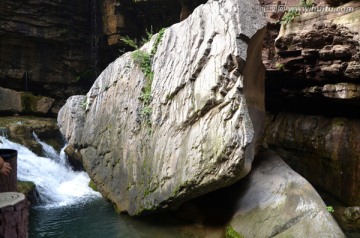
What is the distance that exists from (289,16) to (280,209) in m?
4.43

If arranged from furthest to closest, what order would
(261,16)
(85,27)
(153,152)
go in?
(85,27), (153,152), (261,16)

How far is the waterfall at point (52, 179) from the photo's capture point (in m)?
8.41

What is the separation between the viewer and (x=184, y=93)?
5.97 meters

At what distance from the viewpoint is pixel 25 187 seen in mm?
7793

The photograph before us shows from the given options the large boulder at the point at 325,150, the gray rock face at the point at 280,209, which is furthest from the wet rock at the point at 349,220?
the gray rock face at the point at 280,209

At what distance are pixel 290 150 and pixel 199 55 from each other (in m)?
4.10

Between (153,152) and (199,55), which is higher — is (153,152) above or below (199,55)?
below

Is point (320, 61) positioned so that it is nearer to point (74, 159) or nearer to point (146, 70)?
point (146, 70)

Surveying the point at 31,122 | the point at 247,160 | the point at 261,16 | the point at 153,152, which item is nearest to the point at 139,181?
the point at 153,152

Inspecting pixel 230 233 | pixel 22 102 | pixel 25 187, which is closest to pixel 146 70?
pixel 230 233

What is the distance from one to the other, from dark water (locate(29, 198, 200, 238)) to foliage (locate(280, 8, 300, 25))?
16.4 ft

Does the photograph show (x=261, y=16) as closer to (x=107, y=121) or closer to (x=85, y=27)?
(x=107, y=121)

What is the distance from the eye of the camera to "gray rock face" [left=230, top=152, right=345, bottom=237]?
475cm

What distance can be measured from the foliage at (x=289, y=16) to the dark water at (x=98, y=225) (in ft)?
16.4
